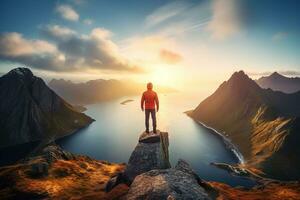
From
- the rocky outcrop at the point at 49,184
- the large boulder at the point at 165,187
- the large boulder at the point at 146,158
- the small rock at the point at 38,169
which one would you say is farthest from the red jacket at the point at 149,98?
the small rock at the point at 38,169

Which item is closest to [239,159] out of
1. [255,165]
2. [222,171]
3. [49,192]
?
[255,165]

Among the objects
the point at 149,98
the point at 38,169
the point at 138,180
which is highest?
the point at 149,98

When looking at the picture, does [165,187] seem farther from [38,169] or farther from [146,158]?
[38,169]

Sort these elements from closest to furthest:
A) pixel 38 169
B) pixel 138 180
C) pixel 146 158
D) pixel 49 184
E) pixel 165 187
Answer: pixel 165 187
pixel 138 180
pixel 146 158
pixel 49 184
pixel 38 169

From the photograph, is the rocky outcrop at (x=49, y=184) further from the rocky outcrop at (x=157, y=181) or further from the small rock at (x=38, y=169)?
the rocky outcrop at (x=157, y=181)

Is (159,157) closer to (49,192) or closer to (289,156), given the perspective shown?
(49,192)

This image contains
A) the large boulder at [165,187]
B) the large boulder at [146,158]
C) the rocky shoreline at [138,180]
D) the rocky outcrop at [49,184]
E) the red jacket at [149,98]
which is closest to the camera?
the large boulder at [165,187]

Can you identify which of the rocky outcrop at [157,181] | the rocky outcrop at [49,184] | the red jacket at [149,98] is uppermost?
the red jacket at [149,98]

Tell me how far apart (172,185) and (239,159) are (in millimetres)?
181648

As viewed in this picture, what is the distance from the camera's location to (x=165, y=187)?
67.3 feet

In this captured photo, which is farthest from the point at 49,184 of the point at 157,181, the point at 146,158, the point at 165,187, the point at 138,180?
the point at 165,187

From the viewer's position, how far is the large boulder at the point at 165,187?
19.8m

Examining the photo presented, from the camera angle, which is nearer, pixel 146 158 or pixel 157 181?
pixel 157 181

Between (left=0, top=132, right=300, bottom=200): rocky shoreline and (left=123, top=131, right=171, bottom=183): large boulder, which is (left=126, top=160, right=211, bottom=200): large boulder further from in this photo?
(left=123, top=131, right=171, bottom=183): large boulder
